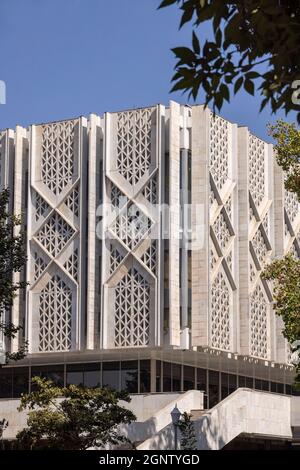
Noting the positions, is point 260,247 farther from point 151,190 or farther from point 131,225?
point 131,225

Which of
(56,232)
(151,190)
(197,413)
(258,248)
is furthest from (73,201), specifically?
(197,413)

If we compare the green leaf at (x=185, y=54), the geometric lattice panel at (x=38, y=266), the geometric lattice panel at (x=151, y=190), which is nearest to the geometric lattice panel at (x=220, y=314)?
the geometric lattice panel at (x=151, y=190)

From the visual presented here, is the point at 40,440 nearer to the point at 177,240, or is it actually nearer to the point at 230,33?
the point at 177,240

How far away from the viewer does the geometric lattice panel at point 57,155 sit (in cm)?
4484

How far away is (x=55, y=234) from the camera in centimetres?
4466

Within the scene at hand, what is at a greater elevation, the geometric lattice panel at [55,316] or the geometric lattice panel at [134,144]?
the geometric lattice panel at [134,144]

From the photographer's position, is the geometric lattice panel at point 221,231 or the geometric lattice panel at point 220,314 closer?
the geometric lattice panel at point 220,314

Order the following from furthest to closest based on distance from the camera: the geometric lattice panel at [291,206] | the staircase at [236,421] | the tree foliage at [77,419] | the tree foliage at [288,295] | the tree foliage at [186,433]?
the geometric lattice panel at [291,206], the staircase at [236,421], the tree foliage at [186,433], the tree foliage at [77,419], the tree foliage at [288,295]

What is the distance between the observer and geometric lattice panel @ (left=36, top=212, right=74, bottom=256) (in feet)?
146

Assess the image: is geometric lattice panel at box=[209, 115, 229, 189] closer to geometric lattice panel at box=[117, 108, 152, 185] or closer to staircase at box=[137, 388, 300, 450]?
geometric lattice panel at box=[117, 108, 152, 185]

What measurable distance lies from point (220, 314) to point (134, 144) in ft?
28.3

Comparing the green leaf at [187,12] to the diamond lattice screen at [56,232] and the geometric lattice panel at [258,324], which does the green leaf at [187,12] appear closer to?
the diamond lattice screen at [56,232]

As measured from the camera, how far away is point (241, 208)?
4678cm

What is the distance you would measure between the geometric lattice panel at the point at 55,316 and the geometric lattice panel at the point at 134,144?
5.84 meters
